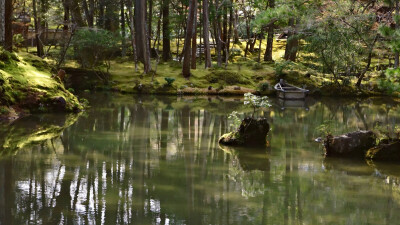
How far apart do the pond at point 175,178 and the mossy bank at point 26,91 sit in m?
0.99

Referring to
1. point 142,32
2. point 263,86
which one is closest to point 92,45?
point 142,32

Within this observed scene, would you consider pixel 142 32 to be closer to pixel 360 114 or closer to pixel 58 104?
pixel 58 104

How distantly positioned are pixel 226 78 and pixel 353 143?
1805cm

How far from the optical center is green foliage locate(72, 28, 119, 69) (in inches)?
Result: 1043

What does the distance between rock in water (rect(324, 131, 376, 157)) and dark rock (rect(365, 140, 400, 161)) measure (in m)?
0.27

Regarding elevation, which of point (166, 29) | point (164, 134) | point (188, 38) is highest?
point (166, 29)

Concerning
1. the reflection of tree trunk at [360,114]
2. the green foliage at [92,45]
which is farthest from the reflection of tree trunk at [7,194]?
the green foliage at [92,45]

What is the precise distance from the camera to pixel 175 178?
8.87 metres

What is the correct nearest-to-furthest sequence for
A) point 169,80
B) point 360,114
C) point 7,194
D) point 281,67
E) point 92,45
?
point 7,194
point 360,114
point 169,80
point 92,45
point 281,67

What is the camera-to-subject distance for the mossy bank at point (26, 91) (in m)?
16.0

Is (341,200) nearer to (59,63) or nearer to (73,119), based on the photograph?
(73,119)

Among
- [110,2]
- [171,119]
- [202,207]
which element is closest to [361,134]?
[202,207]

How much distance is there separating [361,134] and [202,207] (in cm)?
534

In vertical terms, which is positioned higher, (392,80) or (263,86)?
(392,80)
